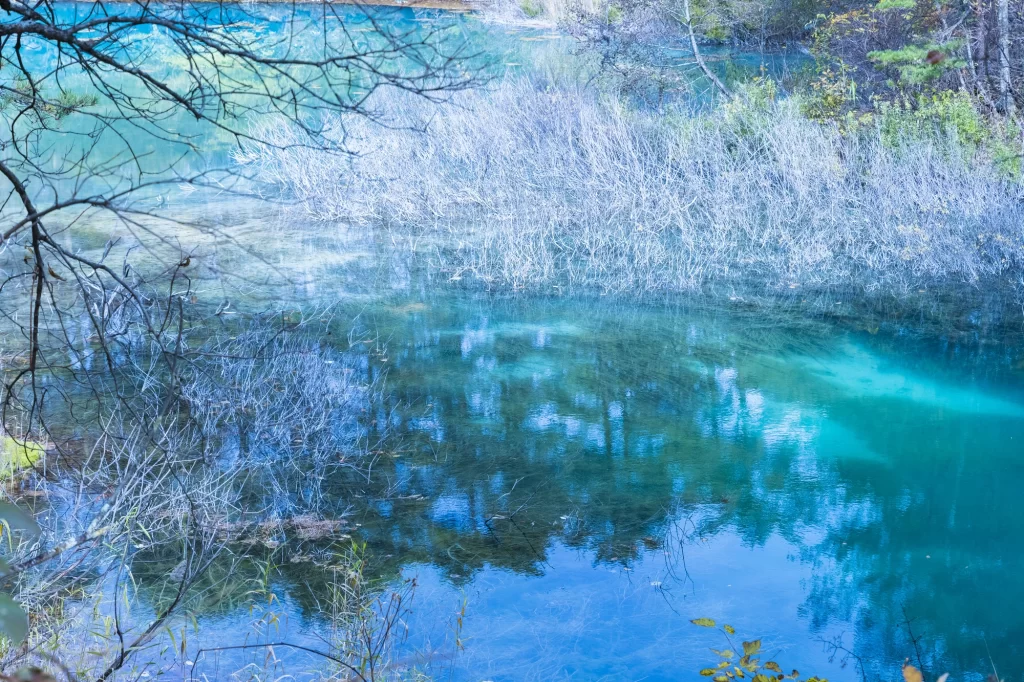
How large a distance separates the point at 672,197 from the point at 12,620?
1073 centimetres

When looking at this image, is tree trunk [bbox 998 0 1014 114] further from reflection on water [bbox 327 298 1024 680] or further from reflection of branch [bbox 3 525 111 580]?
reflection of branch [bbox 3 525 111 580]

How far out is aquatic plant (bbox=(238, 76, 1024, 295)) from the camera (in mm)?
10531

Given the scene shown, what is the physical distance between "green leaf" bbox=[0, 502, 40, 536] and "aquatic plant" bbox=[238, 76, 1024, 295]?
891 cm

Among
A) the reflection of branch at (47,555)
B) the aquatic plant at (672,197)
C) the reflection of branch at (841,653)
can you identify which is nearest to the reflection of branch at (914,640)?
the reflection of branch at (841,653)

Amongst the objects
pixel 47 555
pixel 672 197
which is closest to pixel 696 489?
pixel 47 555

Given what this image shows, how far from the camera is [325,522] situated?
18.8ft

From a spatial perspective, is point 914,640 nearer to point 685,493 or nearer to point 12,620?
point 685,493

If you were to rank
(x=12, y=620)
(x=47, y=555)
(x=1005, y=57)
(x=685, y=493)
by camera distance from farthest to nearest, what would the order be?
(x=1005, y=57), (x=685, y=493), (x=47, y=555), (x=12, y=620)

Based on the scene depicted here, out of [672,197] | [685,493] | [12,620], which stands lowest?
[685,493]

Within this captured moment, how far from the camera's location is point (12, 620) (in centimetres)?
106

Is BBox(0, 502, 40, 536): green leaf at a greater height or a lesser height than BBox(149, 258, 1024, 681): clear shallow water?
greater

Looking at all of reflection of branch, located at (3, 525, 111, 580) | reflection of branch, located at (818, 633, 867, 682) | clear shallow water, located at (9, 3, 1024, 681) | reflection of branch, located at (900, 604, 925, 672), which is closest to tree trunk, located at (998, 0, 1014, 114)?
clear shallow water, located at (9, 3, 1024, 681)

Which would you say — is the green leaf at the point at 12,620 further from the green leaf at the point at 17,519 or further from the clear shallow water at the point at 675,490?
the clear shallow water at the point at 675,490

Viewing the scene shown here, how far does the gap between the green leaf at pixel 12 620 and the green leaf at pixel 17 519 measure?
0.29ft
